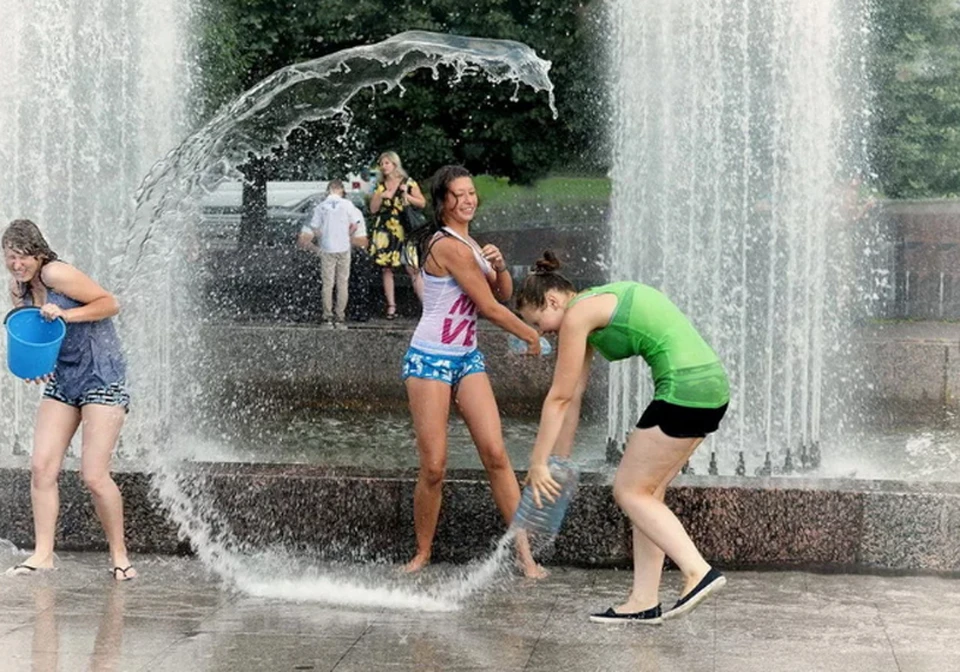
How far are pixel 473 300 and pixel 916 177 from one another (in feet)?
54.9

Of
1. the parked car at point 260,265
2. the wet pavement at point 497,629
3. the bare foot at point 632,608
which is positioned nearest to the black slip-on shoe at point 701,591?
the wet pavement at point 497,629

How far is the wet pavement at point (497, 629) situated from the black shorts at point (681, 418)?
702 mm

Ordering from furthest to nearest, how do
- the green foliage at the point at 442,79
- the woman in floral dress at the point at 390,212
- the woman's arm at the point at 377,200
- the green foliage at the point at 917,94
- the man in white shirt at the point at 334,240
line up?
the green foliage at the point at 917,94
the green foliage at the point at 442,79
the man in white shirt at the point at 334,240
the woman's arm at the point at 377,200
the woman in floral dress at the point at 390,212

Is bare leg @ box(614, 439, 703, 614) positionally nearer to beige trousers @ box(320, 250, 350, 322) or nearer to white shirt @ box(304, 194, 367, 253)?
beige trousers @ box(320, 250, 350, 322)

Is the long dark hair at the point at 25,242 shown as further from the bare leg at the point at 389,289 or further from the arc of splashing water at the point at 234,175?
the bare leg at the point at 389,289

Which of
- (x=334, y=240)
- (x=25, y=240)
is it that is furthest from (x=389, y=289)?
(x=25, y=240)

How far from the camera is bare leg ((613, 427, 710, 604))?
6.56 meters

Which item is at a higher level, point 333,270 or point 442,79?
point 442,79

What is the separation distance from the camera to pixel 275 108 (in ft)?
37.0

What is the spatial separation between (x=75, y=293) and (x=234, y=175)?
350 centimetres

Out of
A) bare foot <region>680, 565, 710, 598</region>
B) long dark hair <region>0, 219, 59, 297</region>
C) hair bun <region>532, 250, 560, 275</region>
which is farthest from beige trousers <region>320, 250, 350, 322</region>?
bare foot <region>680, 565, 710, 598</region>

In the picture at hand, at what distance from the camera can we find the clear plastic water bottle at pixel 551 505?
22.0ft

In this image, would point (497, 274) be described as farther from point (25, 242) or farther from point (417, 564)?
point (25, 242)

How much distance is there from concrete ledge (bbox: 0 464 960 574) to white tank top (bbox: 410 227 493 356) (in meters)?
0.68
